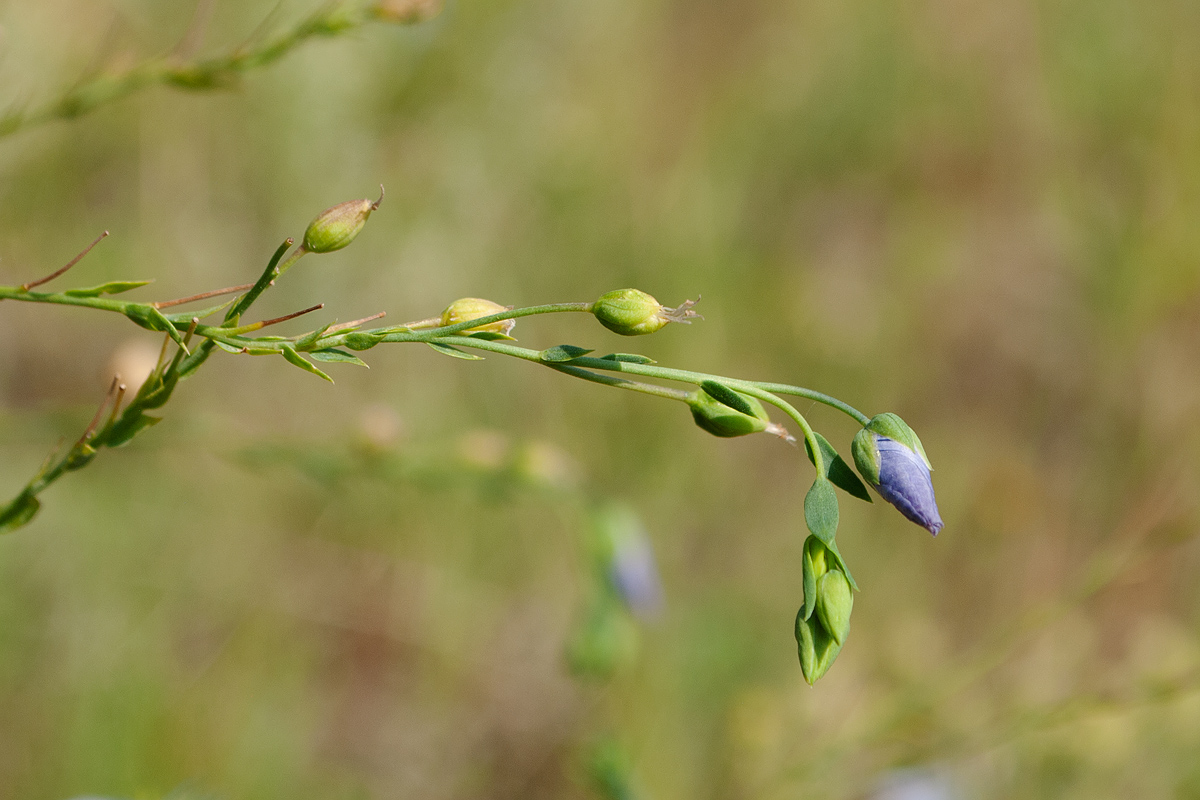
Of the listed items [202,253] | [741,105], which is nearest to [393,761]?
[202,253]

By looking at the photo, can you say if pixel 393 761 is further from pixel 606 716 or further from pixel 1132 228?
pixel 1132 228

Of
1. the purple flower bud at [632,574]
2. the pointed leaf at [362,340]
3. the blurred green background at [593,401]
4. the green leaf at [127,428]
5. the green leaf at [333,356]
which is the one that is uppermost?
the blurred green background at [593,401]

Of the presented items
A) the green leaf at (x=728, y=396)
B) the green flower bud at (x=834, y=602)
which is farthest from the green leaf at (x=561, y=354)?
the green flower bud at (x=834, y=602)

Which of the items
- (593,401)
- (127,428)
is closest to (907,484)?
(127,428)

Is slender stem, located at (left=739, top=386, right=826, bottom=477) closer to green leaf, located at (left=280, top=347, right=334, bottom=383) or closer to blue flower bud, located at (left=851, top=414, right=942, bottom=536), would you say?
blue flower bud, located at (left=851, top=414, right=942, bottom=536)

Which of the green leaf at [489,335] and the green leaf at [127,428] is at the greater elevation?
the green leaf at [489,335]

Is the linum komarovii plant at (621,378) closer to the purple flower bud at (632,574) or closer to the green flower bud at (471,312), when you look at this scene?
the green flower bud at (471,312)
